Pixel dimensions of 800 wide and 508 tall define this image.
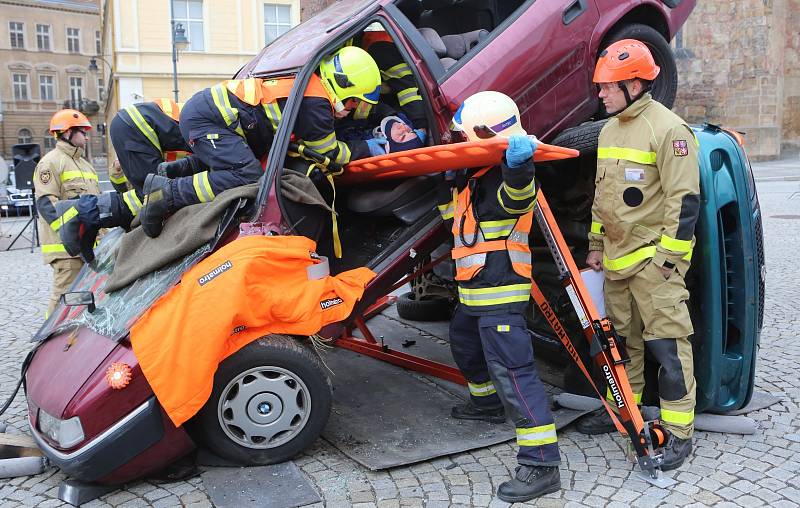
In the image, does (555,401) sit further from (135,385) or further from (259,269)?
(135,385)

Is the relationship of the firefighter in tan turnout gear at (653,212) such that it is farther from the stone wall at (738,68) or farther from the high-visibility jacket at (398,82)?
the stone wall at (738,68)

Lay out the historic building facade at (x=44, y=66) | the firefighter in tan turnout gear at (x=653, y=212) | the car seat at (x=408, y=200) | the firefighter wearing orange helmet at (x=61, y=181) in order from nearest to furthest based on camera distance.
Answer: the firefighter in tan turnout gear at (x=653, y=212)
the car seat at (x=408, y=200)
the firefighter wearing orange helmet at (x=61, y=181)
the historic building facade at (x=44, y=66)

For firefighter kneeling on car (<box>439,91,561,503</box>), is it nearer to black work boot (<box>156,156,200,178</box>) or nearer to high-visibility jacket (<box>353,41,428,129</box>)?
high-visibility jacket (<box>353,41,428,129</box>)

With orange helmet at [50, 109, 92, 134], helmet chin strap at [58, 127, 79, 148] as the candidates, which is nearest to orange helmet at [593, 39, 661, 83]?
orange helmet at [50, 109, 92, 134]

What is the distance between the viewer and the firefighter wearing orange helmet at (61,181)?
5.57 m

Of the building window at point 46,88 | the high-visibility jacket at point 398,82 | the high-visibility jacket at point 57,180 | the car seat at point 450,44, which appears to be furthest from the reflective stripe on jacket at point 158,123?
the building window at point 46,88

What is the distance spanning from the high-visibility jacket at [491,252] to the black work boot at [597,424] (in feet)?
2.90

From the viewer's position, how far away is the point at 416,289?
20.3 ft

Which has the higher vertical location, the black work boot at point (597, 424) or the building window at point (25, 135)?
the building window at point (25, 135)

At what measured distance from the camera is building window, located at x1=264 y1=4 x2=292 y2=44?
2962 cm

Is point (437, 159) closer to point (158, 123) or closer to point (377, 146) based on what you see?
point (377, 146)

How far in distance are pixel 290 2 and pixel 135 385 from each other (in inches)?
1122

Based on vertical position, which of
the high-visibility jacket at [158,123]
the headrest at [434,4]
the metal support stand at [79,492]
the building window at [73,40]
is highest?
the building window at [73,40]

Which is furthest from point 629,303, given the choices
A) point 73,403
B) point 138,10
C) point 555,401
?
point 138,10
